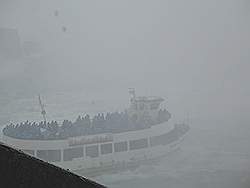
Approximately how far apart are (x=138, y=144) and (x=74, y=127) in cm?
60

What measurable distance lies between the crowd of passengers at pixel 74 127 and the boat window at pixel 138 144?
0.12m

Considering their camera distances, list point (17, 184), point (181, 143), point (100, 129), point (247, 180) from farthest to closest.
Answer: point (181, 143), point (100, 129), point (247, 180), point (17, 184)

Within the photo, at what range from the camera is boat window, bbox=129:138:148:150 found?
3268 millimetres

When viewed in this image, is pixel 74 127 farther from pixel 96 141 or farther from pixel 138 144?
pixel 138 144

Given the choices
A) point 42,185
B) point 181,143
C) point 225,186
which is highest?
point 42,185

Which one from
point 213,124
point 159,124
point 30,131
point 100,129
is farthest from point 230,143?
point 30,131

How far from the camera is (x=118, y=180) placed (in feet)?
10.5

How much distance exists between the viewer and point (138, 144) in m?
3.28

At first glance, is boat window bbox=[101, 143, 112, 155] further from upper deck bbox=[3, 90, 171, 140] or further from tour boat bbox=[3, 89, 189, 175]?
upper deck bbox=[3, 90, 171, 140]

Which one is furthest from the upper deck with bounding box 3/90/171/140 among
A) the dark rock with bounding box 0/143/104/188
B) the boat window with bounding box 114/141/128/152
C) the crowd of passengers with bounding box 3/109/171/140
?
the dark rock with bounding box 0/143/104/188

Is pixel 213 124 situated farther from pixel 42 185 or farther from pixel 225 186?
pixel 42 185

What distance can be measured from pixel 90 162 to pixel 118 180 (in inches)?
11.6

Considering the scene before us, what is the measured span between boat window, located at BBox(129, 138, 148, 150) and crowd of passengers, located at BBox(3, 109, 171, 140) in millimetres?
119

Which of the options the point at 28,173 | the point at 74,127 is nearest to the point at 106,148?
the point at 74,127
